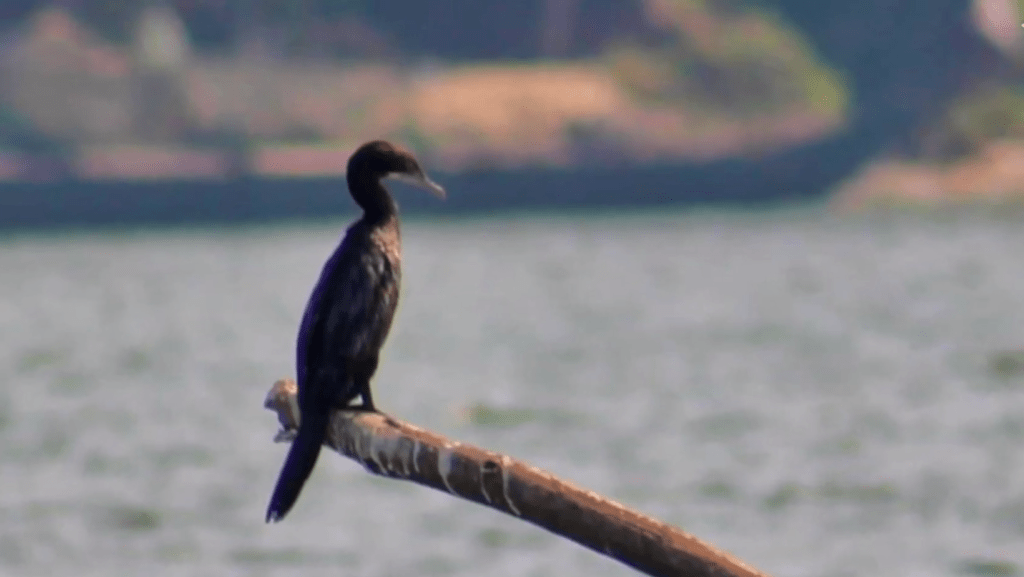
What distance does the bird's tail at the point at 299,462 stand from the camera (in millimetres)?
7797

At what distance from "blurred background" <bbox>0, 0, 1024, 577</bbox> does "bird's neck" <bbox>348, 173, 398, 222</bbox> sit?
9.69 m

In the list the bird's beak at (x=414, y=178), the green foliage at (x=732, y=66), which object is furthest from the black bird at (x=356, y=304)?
the green foliage at (x=732, y=66)

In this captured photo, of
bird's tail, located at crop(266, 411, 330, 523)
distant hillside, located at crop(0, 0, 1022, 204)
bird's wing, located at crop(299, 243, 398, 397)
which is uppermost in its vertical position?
distant hillside, located at crop(0, 0, 1022, 204)

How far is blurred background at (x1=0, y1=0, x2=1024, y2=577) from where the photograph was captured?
74.4 feet

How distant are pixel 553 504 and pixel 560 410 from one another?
2654cm

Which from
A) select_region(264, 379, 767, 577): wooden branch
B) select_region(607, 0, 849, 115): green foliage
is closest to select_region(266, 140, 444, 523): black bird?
select_region(264, 379, 767, 577): wooden branch

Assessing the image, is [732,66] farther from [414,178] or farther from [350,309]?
[350,309]

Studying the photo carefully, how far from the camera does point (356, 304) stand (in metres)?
8.50

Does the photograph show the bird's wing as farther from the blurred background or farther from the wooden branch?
the blurred background

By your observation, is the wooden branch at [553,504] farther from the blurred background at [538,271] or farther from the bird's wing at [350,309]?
the blurred background at [538,271]

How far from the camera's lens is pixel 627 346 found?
153ft

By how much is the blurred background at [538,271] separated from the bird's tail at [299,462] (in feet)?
33.7

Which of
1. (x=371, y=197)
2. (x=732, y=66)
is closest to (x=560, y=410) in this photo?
(x=371, y=197)

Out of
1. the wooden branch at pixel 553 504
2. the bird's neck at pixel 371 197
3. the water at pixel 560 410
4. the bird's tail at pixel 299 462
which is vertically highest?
the water at pixel 560 410
